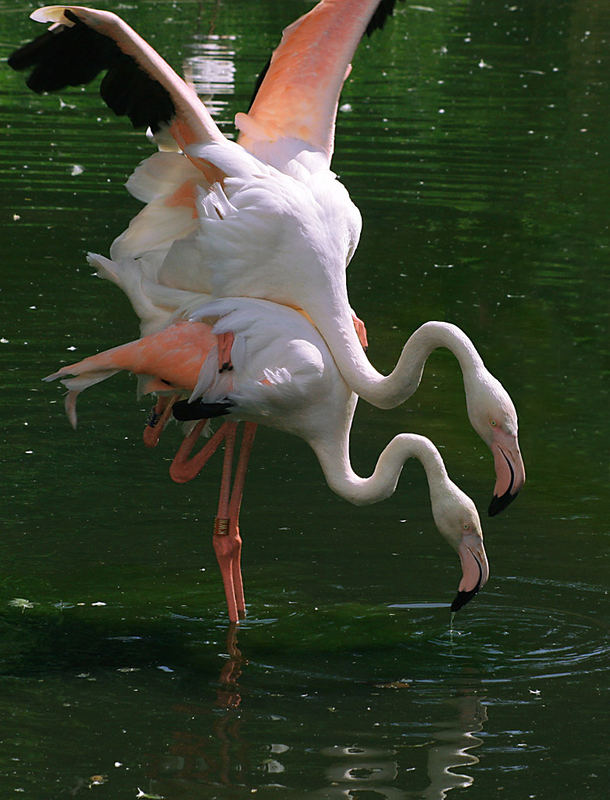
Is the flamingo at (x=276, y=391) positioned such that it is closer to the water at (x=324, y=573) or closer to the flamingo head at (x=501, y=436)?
the flamingo head at (x=501, y=436)

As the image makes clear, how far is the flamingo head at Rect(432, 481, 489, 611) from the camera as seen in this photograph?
5531mm

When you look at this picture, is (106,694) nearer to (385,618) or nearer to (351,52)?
(385,618)

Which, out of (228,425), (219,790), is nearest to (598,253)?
(228,425)

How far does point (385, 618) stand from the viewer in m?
5.95

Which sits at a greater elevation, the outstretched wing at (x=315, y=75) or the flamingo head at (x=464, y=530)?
the outstretched wing at (x=315, y=75)

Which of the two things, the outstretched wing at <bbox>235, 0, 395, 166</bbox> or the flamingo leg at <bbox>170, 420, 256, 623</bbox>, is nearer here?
the flamingo leg at <bbox>170, 420, 256, 623</bbox>

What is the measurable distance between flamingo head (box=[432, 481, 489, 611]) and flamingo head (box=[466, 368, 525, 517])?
0.41 ft

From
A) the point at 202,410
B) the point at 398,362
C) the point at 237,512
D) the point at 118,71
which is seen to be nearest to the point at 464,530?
the point at 398,362

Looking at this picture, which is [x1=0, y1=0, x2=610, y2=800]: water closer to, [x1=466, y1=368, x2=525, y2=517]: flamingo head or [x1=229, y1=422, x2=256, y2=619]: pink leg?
[x1=229, y1=422, x2=256, y2=619]: pink leg

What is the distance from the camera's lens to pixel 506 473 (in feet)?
17.9

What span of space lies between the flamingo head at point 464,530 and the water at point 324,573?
0.35 m

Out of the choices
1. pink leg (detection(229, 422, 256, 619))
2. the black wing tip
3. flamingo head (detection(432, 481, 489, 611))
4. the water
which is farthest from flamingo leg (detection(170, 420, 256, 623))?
flamingo head (detection(432, 481, 489, 611))

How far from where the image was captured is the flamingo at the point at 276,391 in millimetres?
5613

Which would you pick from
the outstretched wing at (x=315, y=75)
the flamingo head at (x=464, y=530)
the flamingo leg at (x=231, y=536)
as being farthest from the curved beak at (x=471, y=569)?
the outstretched wing at (x=315, y=75)
